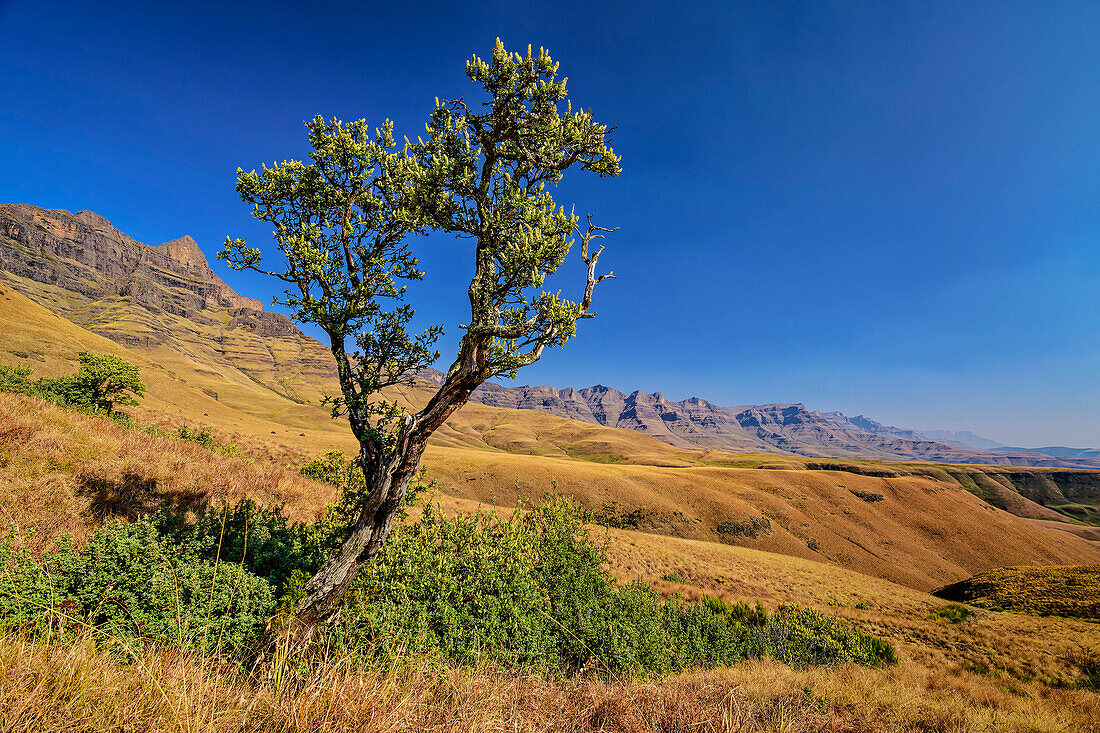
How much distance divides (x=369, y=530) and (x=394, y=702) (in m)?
3.71

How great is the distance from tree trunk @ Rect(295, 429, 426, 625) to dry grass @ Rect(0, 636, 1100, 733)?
231cm

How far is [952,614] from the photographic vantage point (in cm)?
3238

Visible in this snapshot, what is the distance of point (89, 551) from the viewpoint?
559 cm

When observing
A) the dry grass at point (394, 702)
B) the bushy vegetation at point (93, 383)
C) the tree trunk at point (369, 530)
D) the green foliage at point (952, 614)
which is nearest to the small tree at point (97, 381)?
the bushy vegetation at point (93, 383)

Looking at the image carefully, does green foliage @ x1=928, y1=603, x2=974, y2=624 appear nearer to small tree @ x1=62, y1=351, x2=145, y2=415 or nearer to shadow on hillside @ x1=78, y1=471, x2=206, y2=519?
shadow on hillside @ x1=78, y1=471, x2=206, y2=519

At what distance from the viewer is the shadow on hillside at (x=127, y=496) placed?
8.76 m

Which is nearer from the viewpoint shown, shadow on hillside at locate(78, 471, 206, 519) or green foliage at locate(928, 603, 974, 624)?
shadow on hillside at locate(78, 471, 206, 519)

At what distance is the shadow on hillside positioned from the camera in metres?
8.76

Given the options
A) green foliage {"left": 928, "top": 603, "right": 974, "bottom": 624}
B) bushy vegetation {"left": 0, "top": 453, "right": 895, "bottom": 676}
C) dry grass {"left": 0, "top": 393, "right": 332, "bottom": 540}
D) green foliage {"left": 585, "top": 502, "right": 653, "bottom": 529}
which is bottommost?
green foliage {"left": 585, "top": 502, "right": 653, "bottom": 529}

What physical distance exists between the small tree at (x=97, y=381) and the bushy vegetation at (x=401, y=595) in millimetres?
22448

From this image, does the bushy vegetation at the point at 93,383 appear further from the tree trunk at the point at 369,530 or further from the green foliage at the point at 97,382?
the tree trunk at the point at 369,530

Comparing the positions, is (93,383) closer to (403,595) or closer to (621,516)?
(403,595)

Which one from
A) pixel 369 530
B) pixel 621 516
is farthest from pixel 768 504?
pixel 369 530

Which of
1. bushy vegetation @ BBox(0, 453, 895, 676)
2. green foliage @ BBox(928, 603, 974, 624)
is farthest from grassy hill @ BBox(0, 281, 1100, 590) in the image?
bushy vegetation @ BBox(0, 453, 895, 676)
